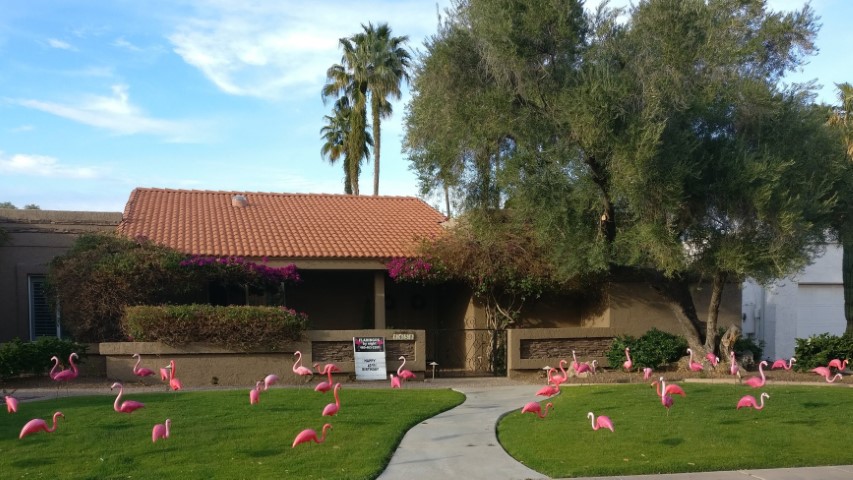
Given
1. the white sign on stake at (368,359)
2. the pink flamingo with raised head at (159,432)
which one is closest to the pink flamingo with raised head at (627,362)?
the white sign on stake at (368,359)

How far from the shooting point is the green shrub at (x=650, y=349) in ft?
57.8

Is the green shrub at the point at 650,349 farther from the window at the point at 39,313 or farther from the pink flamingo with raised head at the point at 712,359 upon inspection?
the window at the point at 39,313

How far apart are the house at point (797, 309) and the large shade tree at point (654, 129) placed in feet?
32.7

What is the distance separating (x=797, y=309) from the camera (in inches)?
997

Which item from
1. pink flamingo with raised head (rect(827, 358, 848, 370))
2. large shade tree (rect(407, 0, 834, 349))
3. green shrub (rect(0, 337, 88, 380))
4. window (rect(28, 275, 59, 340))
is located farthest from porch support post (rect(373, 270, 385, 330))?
pink flamingo with raised head (rect(827, 358, 848, 370))

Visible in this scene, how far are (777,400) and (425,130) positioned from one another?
9385 millimetres

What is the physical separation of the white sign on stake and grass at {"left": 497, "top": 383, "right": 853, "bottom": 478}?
5.14 m

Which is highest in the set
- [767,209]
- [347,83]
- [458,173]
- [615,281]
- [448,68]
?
[347,83]

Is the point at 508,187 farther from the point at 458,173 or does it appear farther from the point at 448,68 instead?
the point at 448,68

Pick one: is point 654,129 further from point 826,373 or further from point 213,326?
point 213,326

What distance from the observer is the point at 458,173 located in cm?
1770

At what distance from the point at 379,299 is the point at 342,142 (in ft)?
65.3

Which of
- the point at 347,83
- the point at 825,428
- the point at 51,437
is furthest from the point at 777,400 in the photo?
the point at 347,83

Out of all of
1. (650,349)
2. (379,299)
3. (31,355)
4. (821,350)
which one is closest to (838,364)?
(821,350)
